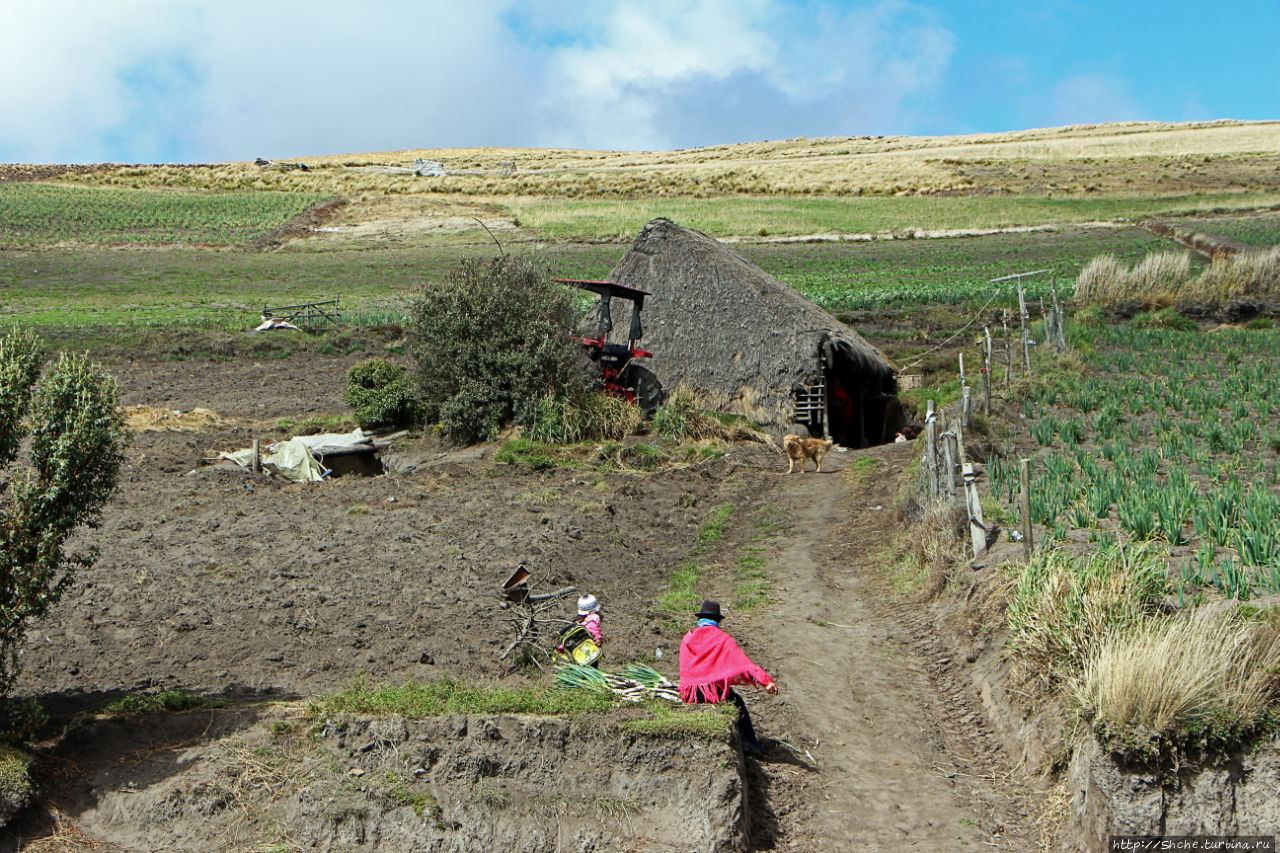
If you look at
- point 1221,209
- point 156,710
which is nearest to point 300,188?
point 1221,209

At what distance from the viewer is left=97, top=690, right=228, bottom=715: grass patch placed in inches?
293

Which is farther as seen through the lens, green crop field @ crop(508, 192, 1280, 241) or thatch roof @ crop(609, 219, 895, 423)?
green crop field @ crop(508, 192, 1280, 241)

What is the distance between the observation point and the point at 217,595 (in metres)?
10.4

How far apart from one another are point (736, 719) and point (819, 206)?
226 ft

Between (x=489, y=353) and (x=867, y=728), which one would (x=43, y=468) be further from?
(x=489, y=353)

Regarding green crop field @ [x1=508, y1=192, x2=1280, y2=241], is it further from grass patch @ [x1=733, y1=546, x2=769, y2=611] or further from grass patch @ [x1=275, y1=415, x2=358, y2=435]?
grass patch @ [x1=733, y1=546, x2=769, y2=611]

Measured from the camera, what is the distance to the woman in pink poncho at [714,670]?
24.1ft

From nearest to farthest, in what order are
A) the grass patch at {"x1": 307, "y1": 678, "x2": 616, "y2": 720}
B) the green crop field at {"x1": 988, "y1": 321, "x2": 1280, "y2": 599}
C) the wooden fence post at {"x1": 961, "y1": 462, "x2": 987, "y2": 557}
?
1. the grass patch at {"x1": 307, "y1": 678, "x2": 616, "y2": 720}
2. the green crop field at {"x1": 988, "y1": 321, "x2": 1280, "y2": 599}
3. the wooden fence post at {"x1": 961, "y1": 462, "x2": 987, "y2": 557}

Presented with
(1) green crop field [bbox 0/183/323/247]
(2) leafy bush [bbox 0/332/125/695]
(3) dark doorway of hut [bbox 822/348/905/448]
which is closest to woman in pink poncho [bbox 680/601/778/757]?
(2) leafy bush [bbox 0/332/125/695]

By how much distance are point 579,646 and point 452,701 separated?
112cm

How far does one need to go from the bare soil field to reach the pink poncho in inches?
24.1

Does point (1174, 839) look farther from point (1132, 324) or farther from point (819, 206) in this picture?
point (819, 206)

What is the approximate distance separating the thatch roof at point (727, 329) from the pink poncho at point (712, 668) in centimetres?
1306

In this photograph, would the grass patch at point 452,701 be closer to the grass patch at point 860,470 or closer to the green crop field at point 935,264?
the grass patch at point 860,470
